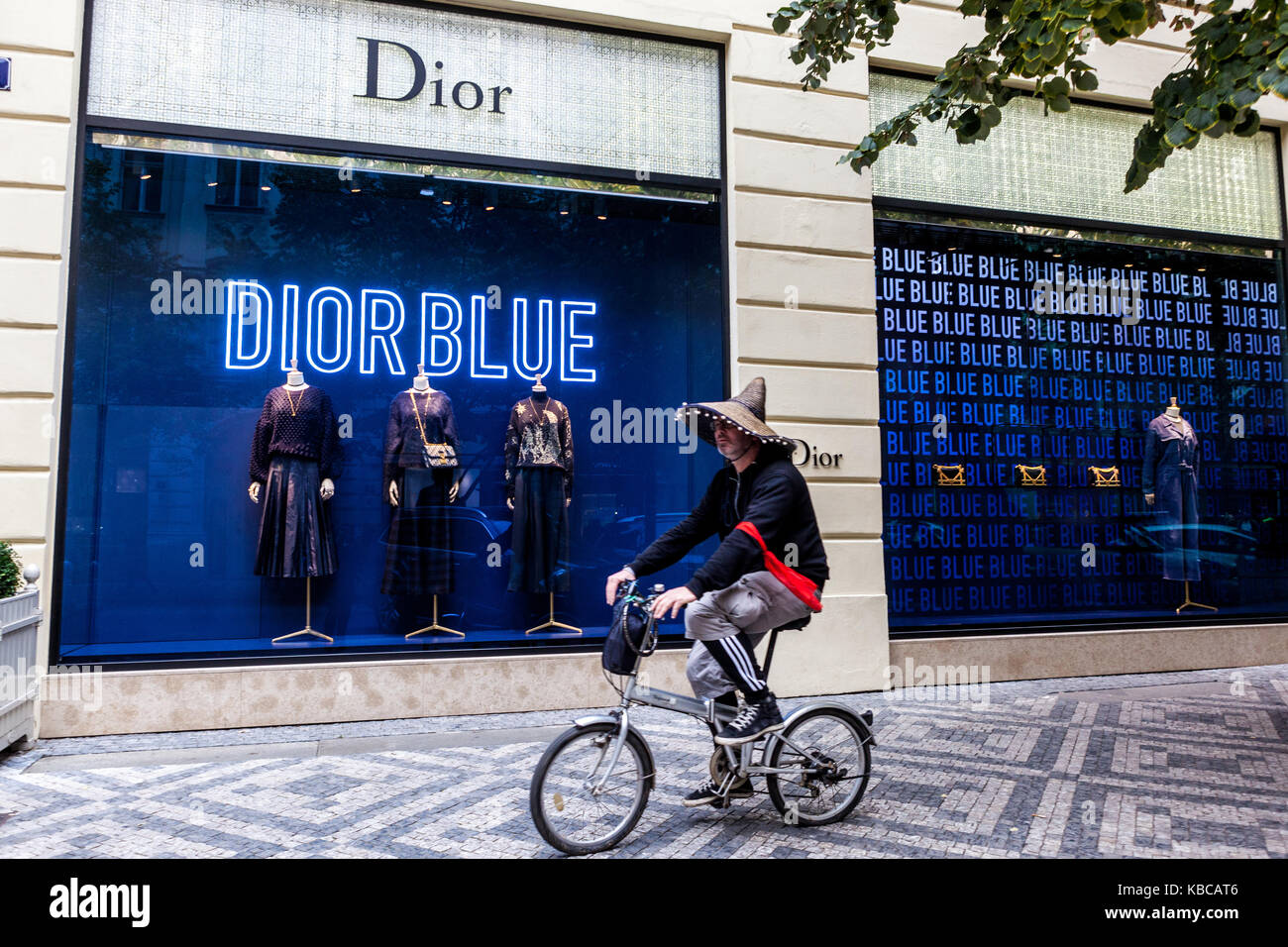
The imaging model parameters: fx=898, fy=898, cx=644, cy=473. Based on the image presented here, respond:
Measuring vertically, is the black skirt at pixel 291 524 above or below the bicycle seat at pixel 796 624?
above

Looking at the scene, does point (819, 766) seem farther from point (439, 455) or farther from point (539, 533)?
point (439, 455)

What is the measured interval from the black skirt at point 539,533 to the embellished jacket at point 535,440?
5 cm

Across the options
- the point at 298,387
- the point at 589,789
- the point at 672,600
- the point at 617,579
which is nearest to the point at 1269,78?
the point at 672,600

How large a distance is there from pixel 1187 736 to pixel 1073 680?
181cm

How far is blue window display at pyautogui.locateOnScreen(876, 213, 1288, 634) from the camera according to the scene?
7.56 m

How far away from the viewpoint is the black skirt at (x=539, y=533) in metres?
6.86

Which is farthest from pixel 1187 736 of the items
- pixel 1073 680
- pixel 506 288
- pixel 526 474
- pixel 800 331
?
pixel 506 288

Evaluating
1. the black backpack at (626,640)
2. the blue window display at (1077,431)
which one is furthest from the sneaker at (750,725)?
the blue window display at (1077,431)

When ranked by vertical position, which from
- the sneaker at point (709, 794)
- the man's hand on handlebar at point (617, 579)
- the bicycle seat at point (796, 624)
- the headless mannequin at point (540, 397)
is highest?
the headless mannequin at point (540, 397)

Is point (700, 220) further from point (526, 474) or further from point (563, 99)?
point (526, 474)

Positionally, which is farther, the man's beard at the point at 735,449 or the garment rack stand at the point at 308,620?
the garment rack stand at the point at 308,620

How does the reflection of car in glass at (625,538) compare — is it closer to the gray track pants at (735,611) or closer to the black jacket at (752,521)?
the black jacket at (752,521)

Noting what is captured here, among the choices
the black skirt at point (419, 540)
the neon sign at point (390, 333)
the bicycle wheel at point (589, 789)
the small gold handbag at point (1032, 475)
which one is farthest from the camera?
the small gold handbag at point (1032, 475)

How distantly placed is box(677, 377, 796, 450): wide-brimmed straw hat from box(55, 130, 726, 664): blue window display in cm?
295
